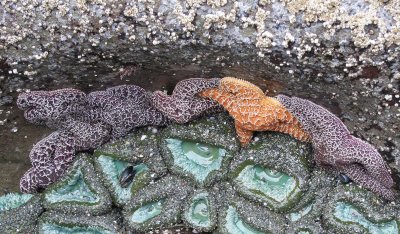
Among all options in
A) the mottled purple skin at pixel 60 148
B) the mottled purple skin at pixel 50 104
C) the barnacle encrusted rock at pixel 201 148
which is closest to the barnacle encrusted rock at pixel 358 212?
the barnacle encrusted rock at pixel 201 148

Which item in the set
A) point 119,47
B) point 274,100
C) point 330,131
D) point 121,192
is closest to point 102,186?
point 121,192

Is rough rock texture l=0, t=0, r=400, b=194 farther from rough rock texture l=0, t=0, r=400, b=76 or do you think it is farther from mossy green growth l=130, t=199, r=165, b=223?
mossy green growth l=130, t=199, r=165, b=223

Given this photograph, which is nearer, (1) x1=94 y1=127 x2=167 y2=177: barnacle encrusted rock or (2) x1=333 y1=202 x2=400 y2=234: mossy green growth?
(2) x1=333 y1=202 x2=400 y2=234: mossy green growth

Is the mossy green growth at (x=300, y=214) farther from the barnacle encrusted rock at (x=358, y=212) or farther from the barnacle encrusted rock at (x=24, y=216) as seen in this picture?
the barnacle encrusted rock at (x=24, y=216)

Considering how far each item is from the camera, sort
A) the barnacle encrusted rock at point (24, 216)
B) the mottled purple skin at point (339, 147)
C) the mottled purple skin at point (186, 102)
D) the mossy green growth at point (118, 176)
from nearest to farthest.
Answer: the mottled purple skin at point (339, 147), the mottled purple skin at point (186, 102), the mossy green growth at point (118, 176), the barnacle encrusted rock at point (24, 216)

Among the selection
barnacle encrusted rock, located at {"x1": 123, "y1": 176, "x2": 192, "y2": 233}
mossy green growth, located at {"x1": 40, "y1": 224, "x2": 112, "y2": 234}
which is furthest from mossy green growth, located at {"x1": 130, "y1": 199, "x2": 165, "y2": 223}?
mossy green growth, located at {"x1": 40, "y1": 224, "x2": 112, "y2": 234}

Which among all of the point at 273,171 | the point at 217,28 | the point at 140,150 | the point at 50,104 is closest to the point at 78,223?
the point at 140,150
